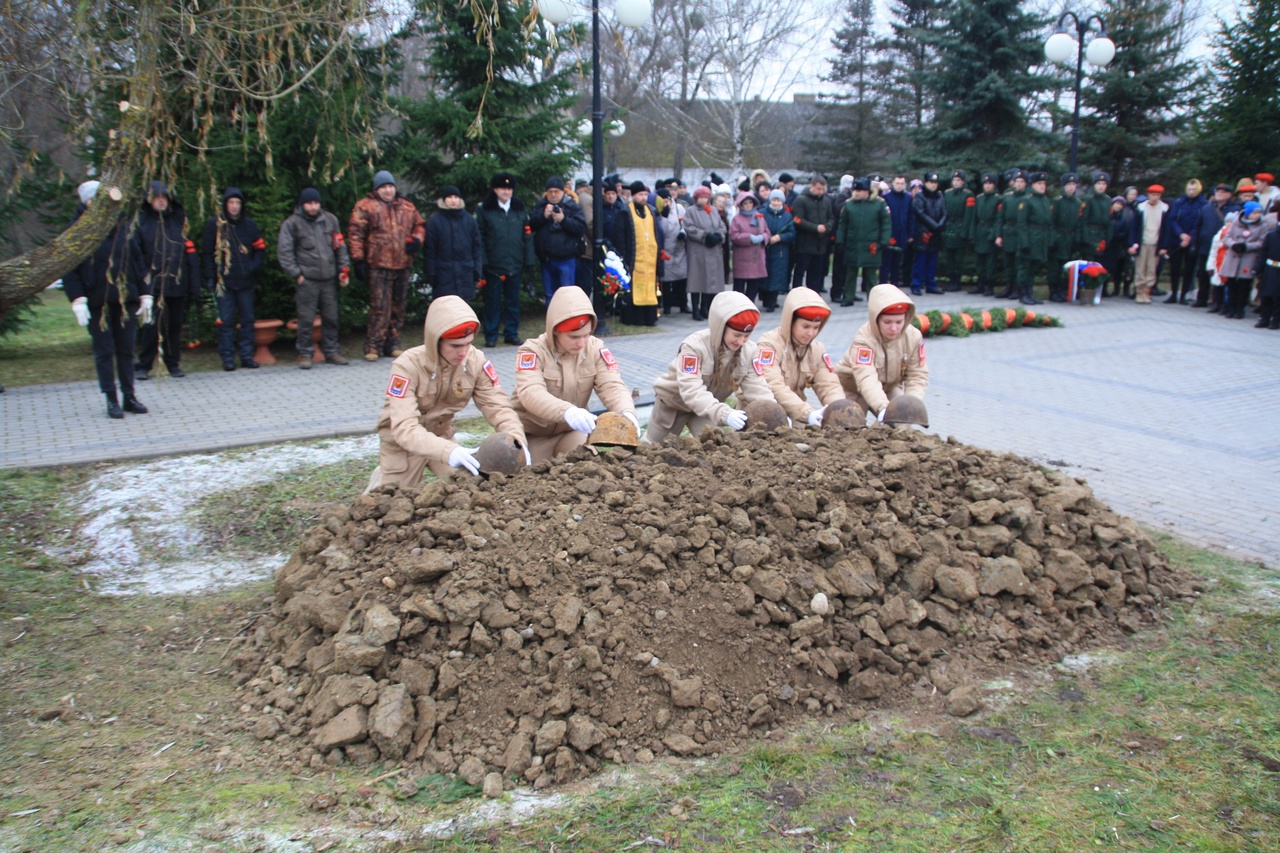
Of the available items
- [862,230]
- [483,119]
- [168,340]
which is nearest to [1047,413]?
[862,230]

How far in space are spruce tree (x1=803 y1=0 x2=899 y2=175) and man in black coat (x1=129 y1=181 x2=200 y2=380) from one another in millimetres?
25444

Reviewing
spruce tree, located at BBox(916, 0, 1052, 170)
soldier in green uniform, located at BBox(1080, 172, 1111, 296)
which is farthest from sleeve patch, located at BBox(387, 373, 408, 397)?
spruce tree, located at BBox(916, 0, 1052, 170)

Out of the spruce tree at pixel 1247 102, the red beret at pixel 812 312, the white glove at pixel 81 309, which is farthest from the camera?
the spruce tree at pixel 1247 102

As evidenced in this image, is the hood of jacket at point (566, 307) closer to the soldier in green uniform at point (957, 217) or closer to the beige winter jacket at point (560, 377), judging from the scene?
the beige winter jacket at point (560, 377)

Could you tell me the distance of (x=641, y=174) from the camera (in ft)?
137

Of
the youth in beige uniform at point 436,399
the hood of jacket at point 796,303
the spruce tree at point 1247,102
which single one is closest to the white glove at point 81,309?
the youth in beige uniform at point 436,399

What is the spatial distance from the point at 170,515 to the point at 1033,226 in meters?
14.9

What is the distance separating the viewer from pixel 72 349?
1315 centimetres

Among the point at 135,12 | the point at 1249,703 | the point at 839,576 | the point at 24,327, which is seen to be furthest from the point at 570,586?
the point at 24,327

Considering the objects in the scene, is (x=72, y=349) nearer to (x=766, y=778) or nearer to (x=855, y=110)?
(x=766, y=778)

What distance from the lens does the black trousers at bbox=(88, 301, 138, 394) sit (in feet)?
29.3

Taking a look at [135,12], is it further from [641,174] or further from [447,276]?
[641,174]

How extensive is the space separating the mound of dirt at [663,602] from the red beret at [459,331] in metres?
1.05

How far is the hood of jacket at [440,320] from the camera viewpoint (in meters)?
5.75
